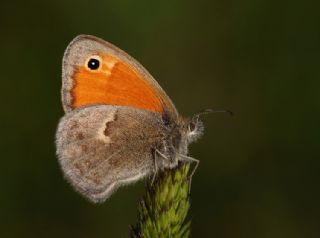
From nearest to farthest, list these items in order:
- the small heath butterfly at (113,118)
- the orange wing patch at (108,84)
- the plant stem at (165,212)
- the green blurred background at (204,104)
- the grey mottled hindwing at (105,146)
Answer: the plant stem at (165,212) < the grey mottled hindwing at (105,146) < the small heath butterfly at (113,118) < the orange wing patch at (108,84) < the green blurred background at (204,104)

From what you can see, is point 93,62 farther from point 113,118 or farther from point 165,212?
point 165,212

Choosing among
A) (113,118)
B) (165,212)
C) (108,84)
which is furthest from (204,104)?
(165,212)

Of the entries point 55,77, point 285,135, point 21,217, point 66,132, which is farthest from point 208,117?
point 66,132

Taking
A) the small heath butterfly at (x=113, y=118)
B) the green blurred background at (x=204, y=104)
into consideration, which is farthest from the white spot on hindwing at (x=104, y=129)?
the green blurred background at (x=204, y=104)

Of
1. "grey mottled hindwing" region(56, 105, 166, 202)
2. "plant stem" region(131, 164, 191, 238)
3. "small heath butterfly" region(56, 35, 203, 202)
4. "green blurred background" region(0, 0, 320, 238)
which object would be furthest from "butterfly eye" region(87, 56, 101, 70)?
"green blurred background" region(0, 0, 320, 238)

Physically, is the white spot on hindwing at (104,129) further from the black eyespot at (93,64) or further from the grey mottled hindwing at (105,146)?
the black eyespot at (93,64)

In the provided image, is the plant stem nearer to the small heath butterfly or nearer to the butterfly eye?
the small heath butterfly

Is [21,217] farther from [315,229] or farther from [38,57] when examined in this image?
[315,229]
